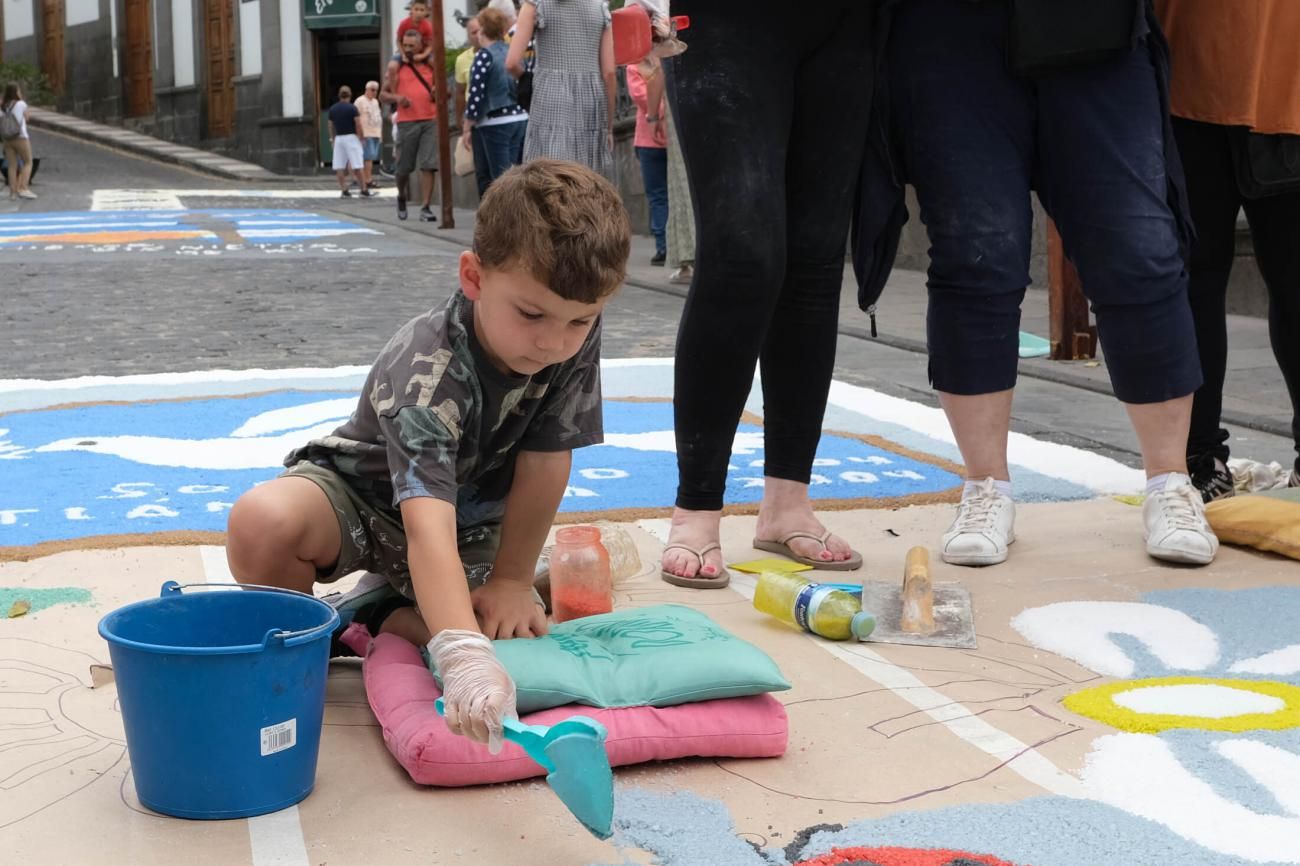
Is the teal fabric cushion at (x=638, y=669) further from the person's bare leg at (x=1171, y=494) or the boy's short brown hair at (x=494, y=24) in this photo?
the boy's short brown hair at (x=494, y=24)

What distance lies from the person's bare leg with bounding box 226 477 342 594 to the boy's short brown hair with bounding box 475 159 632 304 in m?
0.44

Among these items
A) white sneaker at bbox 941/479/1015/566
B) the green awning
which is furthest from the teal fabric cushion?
the green awning

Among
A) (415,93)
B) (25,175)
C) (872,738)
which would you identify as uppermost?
(415,93)

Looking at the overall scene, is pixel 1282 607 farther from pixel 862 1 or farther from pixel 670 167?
pixel 670 167

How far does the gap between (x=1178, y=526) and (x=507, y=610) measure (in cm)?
131

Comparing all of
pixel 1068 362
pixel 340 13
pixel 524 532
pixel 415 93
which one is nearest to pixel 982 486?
pixel 524 532

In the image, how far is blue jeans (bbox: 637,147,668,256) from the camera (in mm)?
9083

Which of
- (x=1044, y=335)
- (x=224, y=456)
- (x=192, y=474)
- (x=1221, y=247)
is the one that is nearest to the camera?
(x=1221, y=247)

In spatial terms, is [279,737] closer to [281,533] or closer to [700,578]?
[281,533]

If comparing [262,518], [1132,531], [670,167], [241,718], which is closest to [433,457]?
[262,518]

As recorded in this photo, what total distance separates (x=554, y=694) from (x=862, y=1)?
1450mm

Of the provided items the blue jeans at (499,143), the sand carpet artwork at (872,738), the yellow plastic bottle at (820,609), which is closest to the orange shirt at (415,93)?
the blue jeans at (499,143)

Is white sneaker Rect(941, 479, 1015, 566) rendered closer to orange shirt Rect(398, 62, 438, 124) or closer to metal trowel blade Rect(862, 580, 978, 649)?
metal trowel blade Rect(862, 580, 978, 649)

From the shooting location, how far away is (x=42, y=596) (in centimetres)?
250
